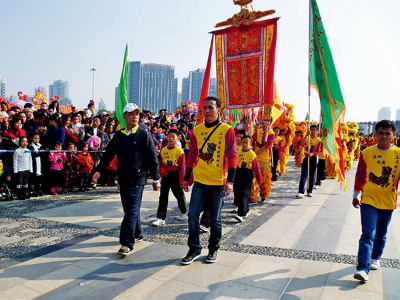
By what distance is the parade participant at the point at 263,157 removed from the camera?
284 inches

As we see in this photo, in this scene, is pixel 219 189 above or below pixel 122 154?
below

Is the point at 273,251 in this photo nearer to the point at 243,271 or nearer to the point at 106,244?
the point at 243,271

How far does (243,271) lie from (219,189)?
0.89 m

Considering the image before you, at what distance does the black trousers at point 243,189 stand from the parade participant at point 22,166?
169 inches

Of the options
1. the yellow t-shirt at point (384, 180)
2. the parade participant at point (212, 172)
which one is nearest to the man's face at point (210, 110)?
the parade participant at point (212, 172)

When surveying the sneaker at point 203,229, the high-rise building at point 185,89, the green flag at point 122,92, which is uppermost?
the high-rise building at point 185,89

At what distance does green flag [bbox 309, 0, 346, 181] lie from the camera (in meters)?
6.74

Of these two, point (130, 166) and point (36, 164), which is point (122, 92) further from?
point (130, 166)

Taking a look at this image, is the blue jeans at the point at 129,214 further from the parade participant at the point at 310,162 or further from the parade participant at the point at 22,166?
the parade participant at the point at 310,162

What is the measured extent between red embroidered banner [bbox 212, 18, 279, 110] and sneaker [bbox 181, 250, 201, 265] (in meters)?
4.64

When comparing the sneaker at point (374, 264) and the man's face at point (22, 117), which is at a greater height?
the man's face at point (22, 117)

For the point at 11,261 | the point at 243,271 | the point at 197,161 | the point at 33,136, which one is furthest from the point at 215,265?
the point at 33,136

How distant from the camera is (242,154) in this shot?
6133mm

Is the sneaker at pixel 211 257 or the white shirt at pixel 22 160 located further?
the white shirt at pixel 22 160
